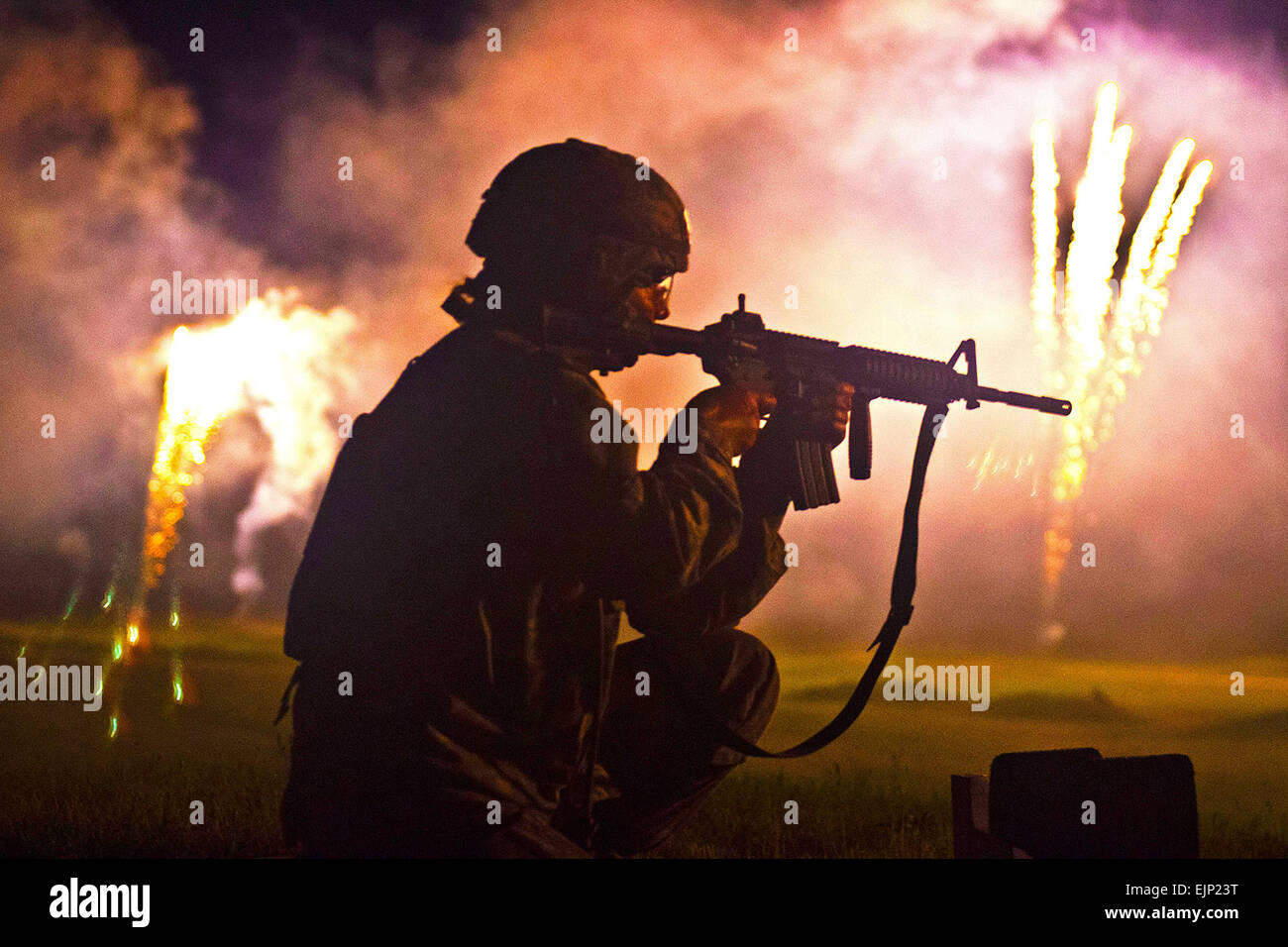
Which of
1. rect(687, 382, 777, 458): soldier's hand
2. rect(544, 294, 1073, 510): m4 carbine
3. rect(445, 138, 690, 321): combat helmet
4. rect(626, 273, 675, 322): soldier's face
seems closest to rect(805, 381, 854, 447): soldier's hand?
rect(544, 294, 1073, 510): m4 carbine

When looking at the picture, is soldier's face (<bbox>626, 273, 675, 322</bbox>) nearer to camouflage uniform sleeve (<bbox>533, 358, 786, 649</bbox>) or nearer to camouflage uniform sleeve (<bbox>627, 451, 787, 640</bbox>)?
camouflage uniform sleeve (<bbox>533, 358, 786, 649</bbox>)

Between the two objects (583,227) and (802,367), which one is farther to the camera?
(802,367)

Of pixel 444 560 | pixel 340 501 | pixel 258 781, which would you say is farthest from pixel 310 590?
pixel 258 781

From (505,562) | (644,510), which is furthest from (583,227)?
(505,562)

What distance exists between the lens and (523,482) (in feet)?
12.2

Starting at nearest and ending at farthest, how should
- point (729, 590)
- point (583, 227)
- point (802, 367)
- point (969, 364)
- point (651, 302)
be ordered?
point (583, 227) → point (729, 590) → point (651, 302) → point (802, 367) → point (969, 364)

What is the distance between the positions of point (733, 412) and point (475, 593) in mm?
1387

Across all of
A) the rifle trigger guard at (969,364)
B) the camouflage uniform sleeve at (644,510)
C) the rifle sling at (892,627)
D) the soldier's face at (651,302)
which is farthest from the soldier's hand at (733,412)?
the rifle trigger guard at (969,364)

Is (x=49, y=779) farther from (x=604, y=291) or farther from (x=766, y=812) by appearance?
(x=604, y=291)

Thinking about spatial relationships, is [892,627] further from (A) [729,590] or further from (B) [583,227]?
(B) [583,227]

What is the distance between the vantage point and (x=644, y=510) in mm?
3715

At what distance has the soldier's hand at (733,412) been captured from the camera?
4.27 metres

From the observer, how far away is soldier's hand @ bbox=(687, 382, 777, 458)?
4273 millimetres

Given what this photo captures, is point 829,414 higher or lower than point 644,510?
higher
